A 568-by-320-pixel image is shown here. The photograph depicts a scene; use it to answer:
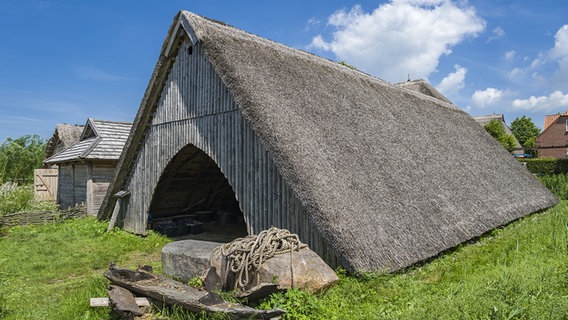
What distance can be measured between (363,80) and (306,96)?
472cm

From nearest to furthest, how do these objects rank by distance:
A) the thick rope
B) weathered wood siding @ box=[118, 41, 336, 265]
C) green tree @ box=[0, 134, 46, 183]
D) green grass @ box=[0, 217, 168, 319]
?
the thick rope, green grass @ box=[0, 217, 168, 319], weathered wood siding @ box=[118, 41, 336, 265], green tree @ box=[0, 134, 46, 183]

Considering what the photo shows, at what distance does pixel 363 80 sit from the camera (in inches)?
533

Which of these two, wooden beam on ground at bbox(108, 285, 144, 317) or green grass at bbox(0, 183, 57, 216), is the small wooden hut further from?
wooden beam on ground at bbox(108, 285, 144, 317)

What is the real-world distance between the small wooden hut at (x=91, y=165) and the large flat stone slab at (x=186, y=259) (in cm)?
1050

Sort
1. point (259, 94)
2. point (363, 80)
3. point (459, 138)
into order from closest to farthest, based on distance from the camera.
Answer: point (259, 94) → point (363, 80) → point (459, 138)

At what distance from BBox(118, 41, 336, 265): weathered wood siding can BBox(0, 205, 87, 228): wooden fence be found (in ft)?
13.7

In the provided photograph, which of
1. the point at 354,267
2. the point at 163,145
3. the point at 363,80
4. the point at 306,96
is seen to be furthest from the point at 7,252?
the point at 363,80

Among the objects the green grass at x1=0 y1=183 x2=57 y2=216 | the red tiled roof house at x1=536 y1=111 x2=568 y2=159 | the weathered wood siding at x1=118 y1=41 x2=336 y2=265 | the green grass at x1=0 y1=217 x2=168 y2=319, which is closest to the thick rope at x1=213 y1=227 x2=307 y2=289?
the weathered wood siding at x1=118 y1=41 x2=336 y2=265

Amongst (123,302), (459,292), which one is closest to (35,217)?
(123,302)

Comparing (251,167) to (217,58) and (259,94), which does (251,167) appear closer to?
(259,94)

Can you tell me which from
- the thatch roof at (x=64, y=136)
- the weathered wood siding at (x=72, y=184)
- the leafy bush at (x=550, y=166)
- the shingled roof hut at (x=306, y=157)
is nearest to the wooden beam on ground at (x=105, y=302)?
A: the shingled roof hut at (x=306, y=157)

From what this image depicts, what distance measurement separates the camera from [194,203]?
1414 cm

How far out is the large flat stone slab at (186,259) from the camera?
639 cm

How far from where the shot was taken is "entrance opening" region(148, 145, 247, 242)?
39.9 ft
